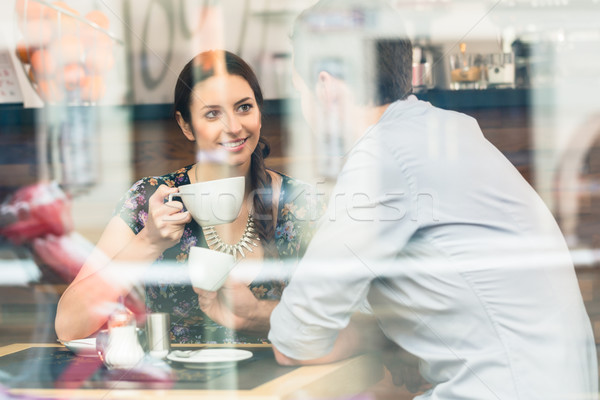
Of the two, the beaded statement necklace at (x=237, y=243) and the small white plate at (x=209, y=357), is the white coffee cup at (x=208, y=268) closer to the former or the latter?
the beaded statement necklace at (x=237, y=243)

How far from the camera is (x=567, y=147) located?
38.7 inches

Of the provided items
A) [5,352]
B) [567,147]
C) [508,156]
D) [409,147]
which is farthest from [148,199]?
[567,147]

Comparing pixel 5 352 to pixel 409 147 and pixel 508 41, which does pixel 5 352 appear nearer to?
Result: pixel 409 147

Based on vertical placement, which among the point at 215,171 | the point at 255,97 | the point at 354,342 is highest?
the point at 255,97

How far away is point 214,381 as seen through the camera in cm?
68

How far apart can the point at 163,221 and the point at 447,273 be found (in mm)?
416

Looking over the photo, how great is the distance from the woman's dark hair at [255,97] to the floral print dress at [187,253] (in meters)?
0.02

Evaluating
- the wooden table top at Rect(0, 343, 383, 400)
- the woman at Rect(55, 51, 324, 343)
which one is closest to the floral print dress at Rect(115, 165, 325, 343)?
the woman at Rect(55, 51, 324, 343)

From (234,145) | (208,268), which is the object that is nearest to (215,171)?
(234,145)

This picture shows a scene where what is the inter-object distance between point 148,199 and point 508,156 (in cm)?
55

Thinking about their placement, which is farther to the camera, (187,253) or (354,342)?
(187,253)

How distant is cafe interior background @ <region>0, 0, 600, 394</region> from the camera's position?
0.93m

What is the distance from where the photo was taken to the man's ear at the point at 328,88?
3.00 feet

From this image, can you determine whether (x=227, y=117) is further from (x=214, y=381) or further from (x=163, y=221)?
(x=214, y=381)
